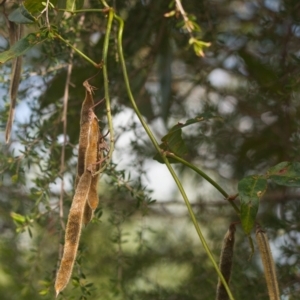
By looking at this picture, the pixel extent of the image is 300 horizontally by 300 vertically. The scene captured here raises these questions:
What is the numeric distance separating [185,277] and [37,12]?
525mm

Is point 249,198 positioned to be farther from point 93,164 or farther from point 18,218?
point 18,218

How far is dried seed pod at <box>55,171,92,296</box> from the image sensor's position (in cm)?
43

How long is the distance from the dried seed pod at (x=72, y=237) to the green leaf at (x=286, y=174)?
5.8 inches

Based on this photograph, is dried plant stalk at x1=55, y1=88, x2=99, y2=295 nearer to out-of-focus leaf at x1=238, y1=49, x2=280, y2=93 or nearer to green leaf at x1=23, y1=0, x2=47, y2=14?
green leaf at x1=23, y1=0, x2=47, y2=14

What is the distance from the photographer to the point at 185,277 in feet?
3.04

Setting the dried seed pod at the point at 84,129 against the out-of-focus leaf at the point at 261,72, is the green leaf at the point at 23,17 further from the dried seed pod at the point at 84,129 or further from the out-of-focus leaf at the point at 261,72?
the out-of-focus leaf at the point at 261,72

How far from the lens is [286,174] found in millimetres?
484

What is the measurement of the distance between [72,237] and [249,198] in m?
0.13

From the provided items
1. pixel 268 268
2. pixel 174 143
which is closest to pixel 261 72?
pixel 174 143

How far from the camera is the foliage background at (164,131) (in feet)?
2.55

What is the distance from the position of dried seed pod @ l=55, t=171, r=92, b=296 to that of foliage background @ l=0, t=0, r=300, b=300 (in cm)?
28

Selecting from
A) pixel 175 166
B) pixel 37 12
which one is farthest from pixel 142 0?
pixel 37 12

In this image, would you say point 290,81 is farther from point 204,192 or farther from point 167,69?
point 204,192

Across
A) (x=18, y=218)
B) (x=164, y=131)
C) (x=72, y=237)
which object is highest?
(x=164, y=131)
